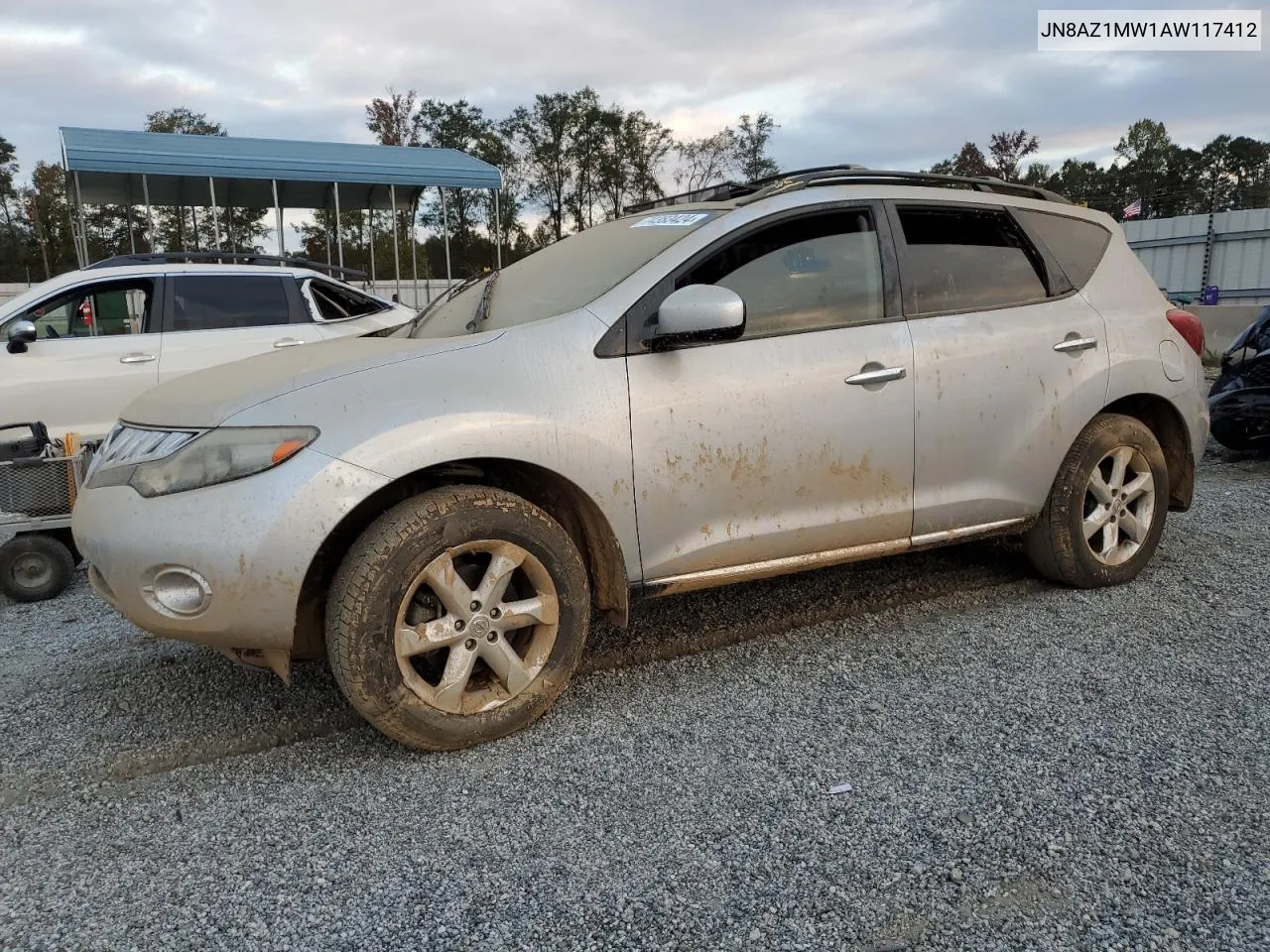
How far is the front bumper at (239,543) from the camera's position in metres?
2.55

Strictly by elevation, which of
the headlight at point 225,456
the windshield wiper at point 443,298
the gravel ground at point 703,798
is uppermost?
the windshield wiper at point 443,298

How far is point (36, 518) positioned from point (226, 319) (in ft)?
8.91

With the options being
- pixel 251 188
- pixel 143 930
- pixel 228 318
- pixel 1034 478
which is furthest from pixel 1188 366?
→ pixel 251 188

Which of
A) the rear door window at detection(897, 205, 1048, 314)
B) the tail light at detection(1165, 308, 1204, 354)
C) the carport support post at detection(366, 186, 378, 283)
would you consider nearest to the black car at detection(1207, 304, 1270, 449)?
the tail light at detection(1165, 308, 1204, 354)

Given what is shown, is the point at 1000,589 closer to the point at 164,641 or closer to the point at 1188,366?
the point at 1188,366

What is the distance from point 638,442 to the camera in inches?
118

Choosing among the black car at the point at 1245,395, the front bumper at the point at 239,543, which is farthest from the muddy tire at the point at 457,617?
the black car at the point at 1245,395

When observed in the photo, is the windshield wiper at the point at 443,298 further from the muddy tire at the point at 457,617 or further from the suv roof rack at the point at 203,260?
the suv roof rack at the point at 203,260

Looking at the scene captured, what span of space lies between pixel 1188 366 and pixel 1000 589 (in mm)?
1357

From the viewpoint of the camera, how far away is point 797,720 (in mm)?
2975

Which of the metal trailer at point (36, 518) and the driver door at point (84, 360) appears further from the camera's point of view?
the driver door at point (84, 360)

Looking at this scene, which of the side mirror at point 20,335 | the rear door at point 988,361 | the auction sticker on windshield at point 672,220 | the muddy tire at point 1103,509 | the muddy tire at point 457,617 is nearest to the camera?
the muddy tire at point 457,617

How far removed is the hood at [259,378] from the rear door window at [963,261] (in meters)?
1.74

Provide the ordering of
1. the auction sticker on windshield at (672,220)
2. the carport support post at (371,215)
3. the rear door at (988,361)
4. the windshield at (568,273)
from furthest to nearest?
the carport support post at (371,215), the rear door at (988,361), the auction sticker on windshield at (672,220), the windshield at (568,273)
